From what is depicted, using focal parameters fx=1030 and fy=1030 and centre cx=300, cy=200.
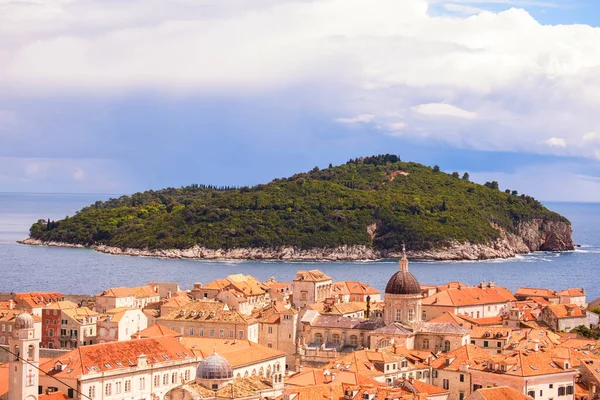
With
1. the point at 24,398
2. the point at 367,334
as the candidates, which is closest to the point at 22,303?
the point at 367,334

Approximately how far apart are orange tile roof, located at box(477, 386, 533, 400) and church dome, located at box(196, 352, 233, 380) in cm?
1150

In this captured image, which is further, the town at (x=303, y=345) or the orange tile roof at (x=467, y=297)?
the orange tile roof at (x=467, y=297)

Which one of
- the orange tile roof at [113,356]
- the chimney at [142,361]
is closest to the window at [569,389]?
the orange tile roof at [113,356]

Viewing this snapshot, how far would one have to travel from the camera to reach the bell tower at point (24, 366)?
157 ft

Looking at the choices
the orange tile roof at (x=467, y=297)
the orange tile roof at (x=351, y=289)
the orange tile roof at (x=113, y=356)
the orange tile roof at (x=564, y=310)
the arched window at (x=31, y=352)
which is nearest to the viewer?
the arched window at (x=31, y=352)

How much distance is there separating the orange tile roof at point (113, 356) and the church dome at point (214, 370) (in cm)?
705

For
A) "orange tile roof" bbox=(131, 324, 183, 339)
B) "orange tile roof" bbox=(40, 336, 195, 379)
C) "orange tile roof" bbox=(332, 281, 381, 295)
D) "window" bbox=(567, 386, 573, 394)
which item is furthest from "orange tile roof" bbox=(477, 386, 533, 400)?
"orange tile roof" bbox=(332, 281, 381, 295)

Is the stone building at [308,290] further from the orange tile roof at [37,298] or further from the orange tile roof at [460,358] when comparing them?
the orange tile roof at [460,358]

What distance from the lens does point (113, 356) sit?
5350 cm

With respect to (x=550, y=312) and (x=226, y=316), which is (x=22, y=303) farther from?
(x=550, y=312)

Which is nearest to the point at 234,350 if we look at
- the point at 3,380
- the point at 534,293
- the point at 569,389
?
the point at 3,380

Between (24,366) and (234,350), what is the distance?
50.0ft

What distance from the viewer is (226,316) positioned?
70875 mm

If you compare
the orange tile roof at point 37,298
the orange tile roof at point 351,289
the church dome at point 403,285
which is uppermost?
the church dome at point 403,285
